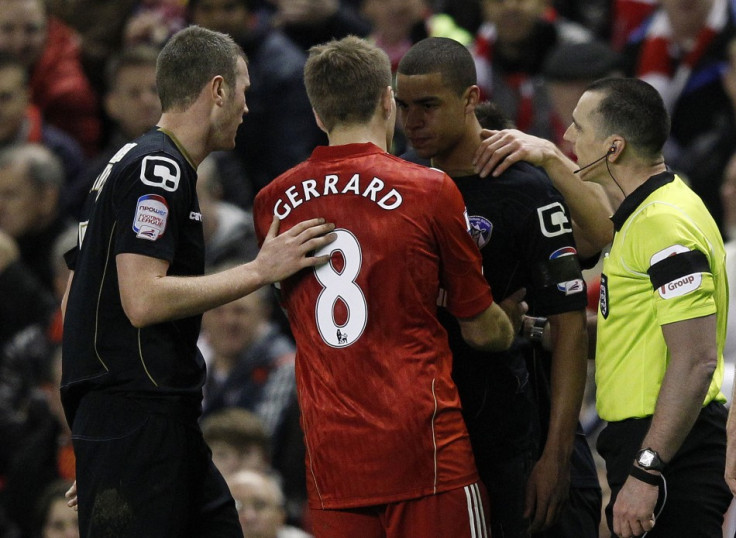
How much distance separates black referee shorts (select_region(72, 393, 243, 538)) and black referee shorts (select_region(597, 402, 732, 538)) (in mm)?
1462

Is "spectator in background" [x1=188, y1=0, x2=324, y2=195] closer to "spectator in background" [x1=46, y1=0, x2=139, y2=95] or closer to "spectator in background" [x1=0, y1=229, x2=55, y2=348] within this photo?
"spectator in background" [x1=46, y1=0, x2=139, y2=95]

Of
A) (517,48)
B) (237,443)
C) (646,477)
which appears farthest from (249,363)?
(646,477)

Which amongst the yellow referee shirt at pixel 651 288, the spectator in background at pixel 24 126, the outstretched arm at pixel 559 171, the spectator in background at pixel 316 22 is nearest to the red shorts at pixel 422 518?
the yellow referee shirt at pixel 651 288

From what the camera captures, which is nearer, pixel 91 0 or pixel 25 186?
pixel 25 186

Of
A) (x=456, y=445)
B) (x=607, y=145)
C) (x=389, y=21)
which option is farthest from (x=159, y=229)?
(x=389, y=21)

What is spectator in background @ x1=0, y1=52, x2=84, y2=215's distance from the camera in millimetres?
8992

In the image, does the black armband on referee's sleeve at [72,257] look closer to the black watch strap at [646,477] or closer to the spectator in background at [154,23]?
the black watch strap at [646,477]

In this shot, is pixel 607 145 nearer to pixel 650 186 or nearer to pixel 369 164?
pixel 650 186

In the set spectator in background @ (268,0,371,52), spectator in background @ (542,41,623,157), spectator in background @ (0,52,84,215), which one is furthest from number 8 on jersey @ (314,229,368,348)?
spectator in background @ (268,0,371,52)

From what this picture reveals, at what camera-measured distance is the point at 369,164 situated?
4.31m

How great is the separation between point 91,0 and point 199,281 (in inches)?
253

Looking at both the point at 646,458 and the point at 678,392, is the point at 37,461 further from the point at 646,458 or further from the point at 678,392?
the point at 678,392

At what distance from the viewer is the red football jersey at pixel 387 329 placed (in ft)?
13.9

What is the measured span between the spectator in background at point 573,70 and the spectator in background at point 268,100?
176 centimetres
